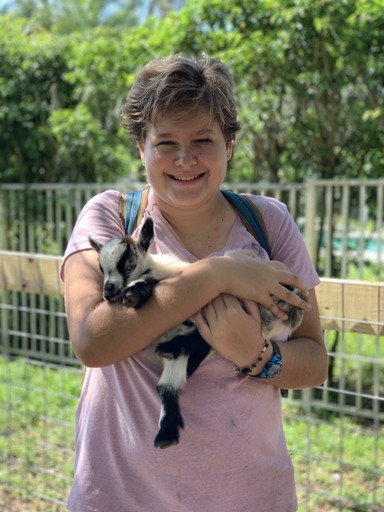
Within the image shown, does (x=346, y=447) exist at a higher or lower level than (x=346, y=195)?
lower

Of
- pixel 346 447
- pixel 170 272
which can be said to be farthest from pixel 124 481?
pixel 346 447

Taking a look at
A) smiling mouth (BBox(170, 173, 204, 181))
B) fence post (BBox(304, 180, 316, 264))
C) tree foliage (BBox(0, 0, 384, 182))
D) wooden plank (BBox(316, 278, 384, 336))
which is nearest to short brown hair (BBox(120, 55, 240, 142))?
smiling mouth (BBox(170, 173, 204, 181))

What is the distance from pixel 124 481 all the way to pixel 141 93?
116 centimetres

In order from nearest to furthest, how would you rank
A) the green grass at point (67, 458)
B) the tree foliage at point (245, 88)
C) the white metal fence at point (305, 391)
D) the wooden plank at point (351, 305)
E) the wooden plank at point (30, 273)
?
the wooden plank at point (351, 305)
the wooden plank at point (30, 273)
the white metal fence at point (305, 391)
the green grass at point (67, 458)
the tree foliage at point (245, 88)

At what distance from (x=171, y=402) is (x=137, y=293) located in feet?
1.04

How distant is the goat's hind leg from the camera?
1730 millimetres

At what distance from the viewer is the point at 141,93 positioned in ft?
6.19

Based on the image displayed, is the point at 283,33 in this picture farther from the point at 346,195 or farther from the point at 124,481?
the point at 124,481

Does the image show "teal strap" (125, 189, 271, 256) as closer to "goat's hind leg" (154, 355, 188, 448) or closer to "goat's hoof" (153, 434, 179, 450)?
"goat's hind leg" (154, 355, 188, 448)

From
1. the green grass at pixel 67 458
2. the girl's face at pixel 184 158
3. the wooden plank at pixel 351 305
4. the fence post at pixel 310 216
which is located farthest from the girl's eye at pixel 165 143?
the fence post at pixel 310 216

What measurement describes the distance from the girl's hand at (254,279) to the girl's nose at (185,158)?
0.29 metres

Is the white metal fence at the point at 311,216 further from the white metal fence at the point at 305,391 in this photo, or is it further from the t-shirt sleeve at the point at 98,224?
the t-shirt sleeve at the point at 98,224

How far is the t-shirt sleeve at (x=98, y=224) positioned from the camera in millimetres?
1866

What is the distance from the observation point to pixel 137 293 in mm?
1750
